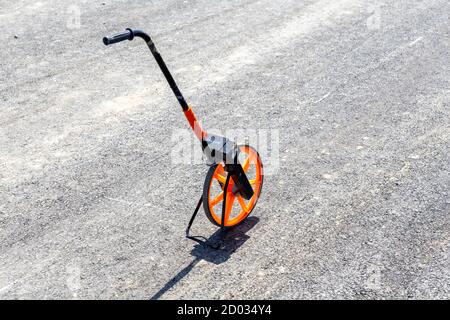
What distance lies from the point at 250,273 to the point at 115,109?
13.0 ft

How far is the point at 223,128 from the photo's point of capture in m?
8.75

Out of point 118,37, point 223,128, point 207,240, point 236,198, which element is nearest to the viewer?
point 118,37

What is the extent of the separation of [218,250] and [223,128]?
261 cm

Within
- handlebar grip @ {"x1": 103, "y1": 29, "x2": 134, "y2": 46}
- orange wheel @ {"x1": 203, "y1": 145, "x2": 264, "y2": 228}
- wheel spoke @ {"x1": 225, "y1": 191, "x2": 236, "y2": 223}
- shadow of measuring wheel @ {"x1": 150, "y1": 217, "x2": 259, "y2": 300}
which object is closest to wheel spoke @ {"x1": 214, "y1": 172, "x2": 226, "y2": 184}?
A: orange wheel @ {"x1": 203, "y1": 145, "x2": 264, "y2": 228}

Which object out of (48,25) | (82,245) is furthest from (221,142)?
(48,25)

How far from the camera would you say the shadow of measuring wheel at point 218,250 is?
6086 millimetres

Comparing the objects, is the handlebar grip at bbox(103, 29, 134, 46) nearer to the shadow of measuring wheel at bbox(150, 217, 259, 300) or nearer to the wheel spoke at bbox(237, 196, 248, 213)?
the wheel spoke at bbox(237, 196, 248, 213)

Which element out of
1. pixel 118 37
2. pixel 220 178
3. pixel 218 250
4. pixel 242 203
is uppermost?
pixel 118 37

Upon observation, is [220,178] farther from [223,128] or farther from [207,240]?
[223,128]

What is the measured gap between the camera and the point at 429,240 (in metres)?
6.55

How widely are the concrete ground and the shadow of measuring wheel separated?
0.7 inches

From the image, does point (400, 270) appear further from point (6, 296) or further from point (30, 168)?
point (30, 168)

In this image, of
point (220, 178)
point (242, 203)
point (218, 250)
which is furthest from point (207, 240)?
point (220, 178)

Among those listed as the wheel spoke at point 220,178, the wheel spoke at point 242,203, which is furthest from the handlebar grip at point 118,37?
the wheel spoke at point 242,203
